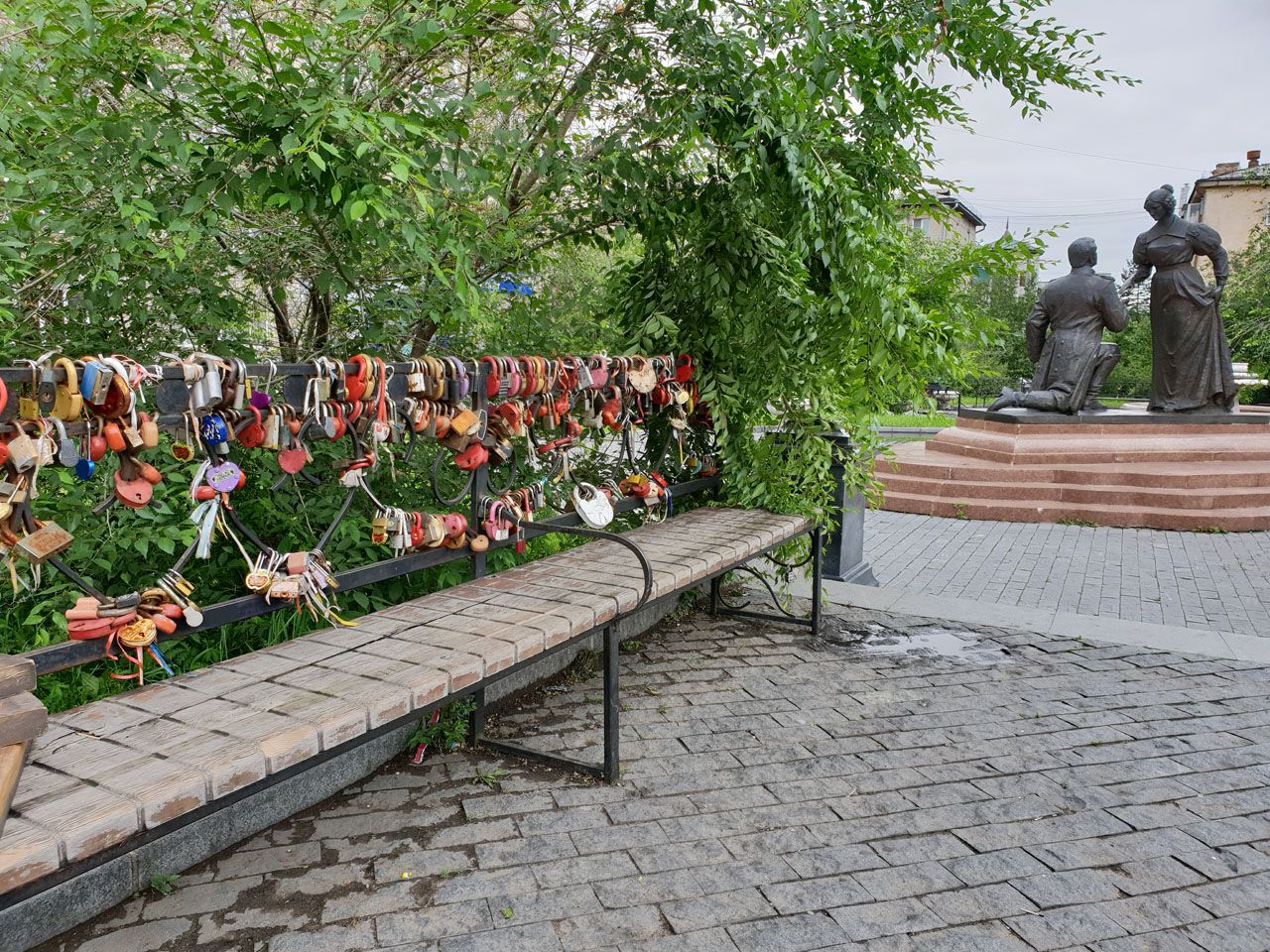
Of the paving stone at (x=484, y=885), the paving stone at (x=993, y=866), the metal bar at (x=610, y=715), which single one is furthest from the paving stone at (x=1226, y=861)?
the paving stone at (x=484, y=885)

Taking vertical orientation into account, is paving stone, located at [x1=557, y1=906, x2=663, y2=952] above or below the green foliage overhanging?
below

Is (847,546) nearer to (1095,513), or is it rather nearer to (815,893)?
(815,893)

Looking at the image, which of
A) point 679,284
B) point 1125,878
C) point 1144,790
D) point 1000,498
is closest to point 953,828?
point 1125,878

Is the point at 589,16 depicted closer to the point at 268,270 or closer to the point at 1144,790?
the point at 268,270

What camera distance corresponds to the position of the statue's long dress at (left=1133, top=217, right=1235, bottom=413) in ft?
36.2

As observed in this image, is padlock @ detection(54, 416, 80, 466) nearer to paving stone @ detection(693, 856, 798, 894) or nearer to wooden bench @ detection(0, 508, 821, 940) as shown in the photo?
wooden bench @ detection(0, 508, 821, 940)

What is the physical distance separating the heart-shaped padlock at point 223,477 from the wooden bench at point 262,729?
47 cm

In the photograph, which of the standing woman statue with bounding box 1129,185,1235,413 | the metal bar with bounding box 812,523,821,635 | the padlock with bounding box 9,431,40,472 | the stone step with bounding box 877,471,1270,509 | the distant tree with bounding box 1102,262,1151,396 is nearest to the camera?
the padlock with bounding box 9,431,40,472

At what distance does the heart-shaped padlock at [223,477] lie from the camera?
2.31m

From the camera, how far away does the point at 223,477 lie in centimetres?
234

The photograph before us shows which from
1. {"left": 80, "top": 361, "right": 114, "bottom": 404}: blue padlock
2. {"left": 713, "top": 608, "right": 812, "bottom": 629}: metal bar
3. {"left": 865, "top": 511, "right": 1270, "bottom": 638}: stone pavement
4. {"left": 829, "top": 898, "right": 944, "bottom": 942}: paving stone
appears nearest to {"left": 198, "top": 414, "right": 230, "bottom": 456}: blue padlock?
{"left": 80, "top": 361, "right": 114, "bottom": 404}: blue padlock

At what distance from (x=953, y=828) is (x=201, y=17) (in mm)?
3481

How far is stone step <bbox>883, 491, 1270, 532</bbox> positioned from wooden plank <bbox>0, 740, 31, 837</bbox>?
9.02 metres

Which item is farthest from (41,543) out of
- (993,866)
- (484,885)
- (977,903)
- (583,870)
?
(993,866)
